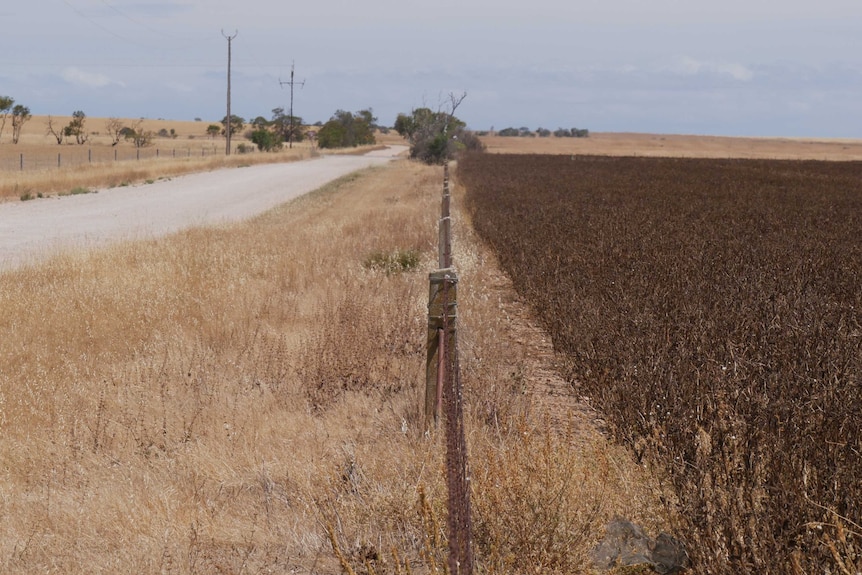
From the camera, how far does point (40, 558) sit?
143 inches

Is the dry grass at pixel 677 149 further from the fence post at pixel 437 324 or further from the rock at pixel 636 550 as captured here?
the rock at pixel 636 550

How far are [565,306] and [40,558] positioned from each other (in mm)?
4821

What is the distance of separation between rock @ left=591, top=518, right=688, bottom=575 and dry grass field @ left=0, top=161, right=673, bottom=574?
6 centimetres

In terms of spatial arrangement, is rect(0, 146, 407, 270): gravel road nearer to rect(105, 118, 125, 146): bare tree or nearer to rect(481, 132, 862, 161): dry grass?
rect(105, 118, 125, 146): bare tree

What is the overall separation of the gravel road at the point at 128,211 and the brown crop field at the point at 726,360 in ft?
20.7

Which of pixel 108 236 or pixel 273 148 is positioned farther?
pixel 273 148

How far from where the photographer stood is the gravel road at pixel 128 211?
14258mm

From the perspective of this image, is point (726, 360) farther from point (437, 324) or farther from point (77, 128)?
point (77, 128)

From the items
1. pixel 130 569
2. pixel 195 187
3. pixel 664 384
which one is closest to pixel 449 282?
pixel 664 384

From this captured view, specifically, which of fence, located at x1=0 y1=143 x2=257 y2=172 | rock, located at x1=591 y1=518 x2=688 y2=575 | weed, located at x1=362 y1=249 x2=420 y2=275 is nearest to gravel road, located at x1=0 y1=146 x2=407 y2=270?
weed, located at x1=362 y1=249 x2=420 y2=275

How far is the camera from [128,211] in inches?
790

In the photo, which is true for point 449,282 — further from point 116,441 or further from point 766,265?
point 766,265

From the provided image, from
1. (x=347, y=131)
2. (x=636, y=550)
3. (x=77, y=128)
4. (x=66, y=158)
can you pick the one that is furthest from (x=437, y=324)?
(x=347, y=131)

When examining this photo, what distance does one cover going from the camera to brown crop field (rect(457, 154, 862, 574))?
3.19 meters
